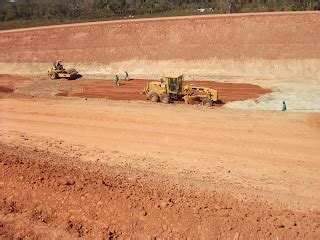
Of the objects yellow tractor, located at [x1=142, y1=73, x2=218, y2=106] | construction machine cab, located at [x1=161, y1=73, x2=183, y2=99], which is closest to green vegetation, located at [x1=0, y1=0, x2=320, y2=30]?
yellow tractor, located at [x1=142, y1=73, x2=218, y2=106]

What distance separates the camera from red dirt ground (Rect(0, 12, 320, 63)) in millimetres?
35656

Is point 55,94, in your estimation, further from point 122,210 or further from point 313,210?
point 313,210

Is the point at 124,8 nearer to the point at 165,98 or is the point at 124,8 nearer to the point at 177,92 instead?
the point at 165,98

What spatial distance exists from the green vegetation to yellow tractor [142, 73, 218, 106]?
29222 mm

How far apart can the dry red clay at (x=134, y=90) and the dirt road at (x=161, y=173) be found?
468 cm

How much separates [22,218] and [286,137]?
13.2m

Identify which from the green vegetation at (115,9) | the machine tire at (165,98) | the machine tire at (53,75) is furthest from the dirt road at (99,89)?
the green vegetation at (115,9)

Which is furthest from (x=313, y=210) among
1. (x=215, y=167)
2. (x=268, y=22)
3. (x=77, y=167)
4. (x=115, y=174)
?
(x=268, y=22)

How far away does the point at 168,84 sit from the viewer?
82.8 feet

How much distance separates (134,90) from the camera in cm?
3031

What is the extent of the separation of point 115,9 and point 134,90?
131 feet

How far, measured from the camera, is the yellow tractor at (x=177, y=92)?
2489 centimetres

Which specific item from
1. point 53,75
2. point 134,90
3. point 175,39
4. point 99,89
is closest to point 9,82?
point 53,75

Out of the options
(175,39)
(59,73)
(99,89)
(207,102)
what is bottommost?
(207,102)
